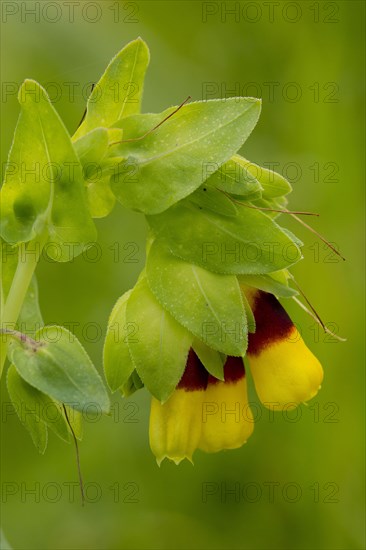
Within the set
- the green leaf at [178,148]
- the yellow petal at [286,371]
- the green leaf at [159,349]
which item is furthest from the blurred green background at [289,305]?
the green leaf at [178,148]

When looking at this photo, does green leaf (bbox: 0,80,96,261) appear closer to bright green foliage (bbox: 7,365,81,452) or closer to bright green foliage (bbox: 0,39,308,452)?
bright green foliage (bbox: 0,39,308,452)

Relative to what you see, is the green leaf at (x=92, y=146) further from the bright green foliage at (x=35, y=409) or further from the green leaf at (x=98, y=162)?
the bright green foliage at (x=35, y=409)

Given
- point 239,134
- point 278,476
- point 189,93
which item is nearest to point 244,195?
point 239,134

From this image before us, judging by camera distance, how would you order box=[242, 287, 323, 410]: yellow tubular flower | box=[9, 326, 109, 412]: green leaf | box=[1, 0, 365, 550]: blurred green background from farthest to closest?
box=[1, 0, 365, 550]: blurred green background → box=[242, 287, 323, 410]: yellow tubular flower → box=[9, 326, 109, 412]: green leaf

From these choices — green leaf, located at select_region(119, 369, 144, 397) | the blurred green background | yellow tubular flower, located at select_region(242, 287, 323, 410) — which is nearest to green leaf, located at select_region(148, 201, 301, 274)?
yellow tubular flower, located at select_region(242, 287, 323, 410)

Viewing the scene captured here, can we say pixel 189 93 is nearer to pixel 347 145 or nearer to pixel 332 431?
pixel 347 145
